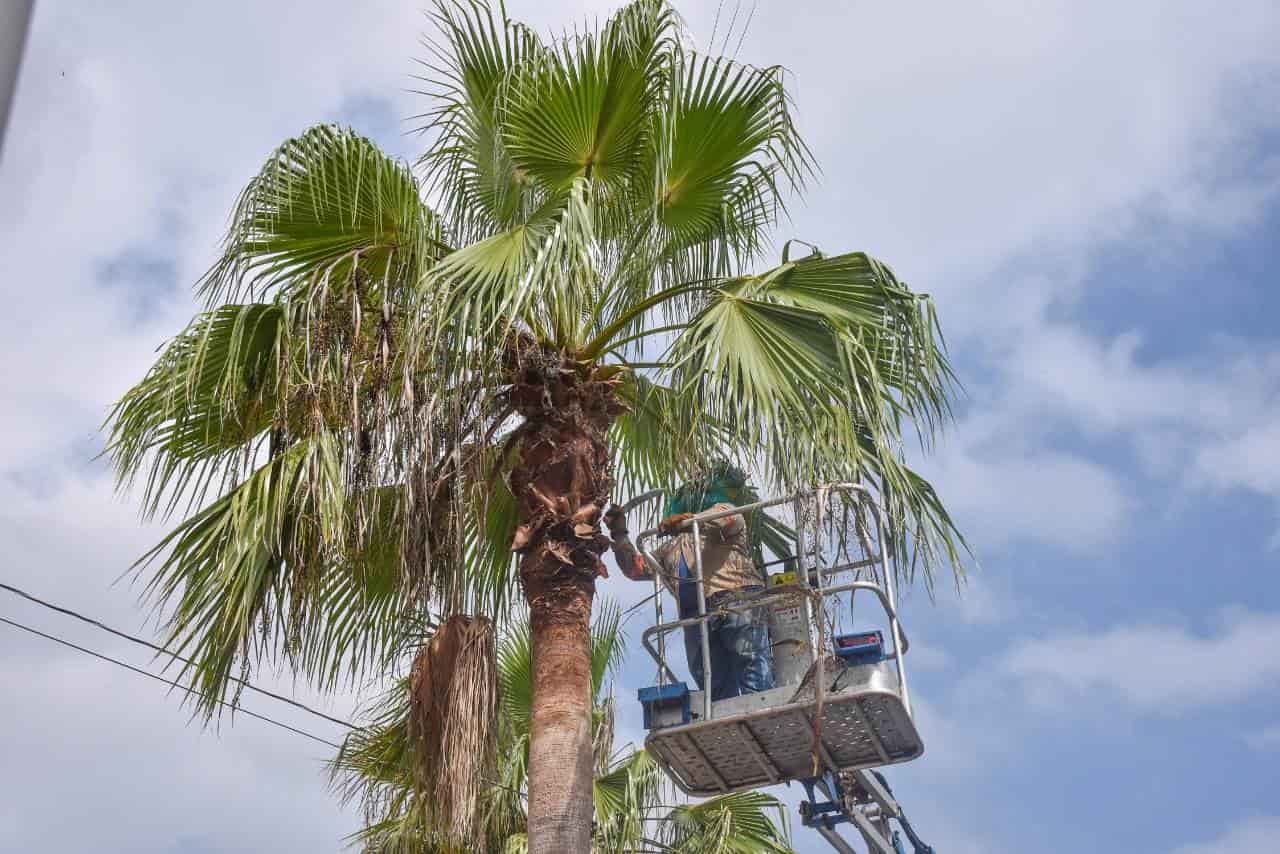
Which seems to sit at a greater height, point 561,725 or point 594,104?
point 594,104

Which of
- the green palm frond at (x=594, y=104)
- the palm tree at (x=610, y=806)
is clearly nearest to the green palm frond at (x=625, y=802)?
the palm tree at (x=610, y=806)

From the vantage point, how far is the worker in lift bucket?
8648 millimetres

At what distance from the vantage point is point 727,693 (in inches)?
341

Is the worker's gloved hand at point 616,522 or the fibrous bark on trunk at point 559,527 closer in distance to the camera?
the fibrous bark on trunk at point 559,527

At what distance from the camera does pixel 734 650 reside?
867 centimetres

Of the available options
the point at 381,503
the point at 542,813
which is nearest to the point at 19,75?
the point at 542,813

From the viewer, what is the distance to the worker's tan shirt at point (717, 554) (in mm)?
8805

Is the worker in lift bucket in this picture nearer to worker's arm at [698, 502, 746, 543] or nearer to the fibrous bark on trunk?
worker's arm at [698, 502, 746, 543]

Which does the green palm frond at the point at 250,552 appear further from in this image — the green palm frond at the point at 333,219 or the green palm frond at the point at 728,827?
the green palm frond at the point at 728,827

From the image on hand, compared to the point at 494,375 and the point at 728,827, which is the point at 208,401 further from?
the point at 728,827

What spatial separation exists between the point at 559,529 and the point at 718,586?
1441 mm

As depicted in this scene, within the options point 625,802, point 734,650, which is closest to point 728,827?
point 625,802

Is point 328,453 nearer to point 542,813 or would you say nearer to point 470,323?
point 470,323

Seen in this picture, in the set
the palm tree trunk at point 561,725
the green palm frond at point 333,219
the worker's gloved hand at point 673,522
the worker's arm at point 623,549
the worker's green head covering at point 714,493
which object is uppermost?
the green palm frond at point 333,219
